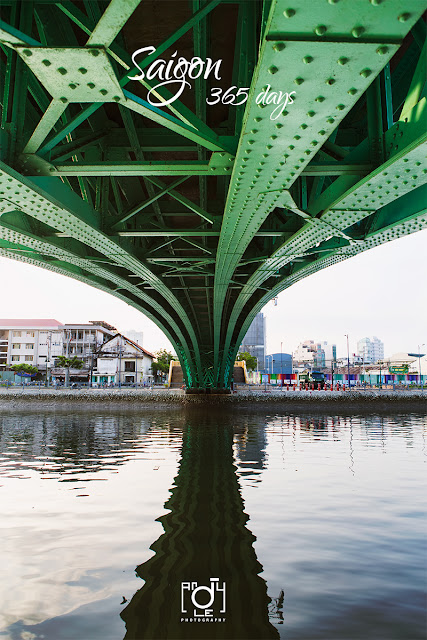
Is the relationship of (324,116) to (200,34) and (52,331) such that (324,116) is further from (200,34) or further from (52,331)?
(52,331)

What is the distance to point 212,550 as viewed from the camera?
491 centimetres

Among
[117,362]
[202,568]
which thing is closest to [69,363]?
[117,362]

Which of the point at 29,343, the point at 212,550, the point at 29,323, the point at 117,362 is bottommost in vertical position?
the point at 212,550

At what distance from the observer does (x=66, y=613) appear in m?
3.57

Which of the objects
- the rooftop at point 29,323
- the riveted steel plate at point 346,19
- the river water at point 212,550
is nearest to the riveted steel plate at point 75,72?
the riveted steel plate at point 346,19

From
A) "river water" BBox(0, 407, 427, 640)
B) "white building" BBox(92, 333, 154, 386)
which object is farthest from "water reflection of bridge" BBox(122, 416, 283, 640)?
"white building" BBox(92, 333, 154, 386)

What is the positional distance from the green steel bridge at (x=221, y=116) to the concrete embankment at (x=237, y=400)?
23271 millimetres

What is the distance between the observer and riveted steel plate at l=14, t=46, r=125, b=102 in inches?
184

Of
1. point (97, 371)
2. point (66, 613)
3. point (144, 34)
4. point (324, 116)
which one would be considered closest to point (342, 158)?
point (324, 116)

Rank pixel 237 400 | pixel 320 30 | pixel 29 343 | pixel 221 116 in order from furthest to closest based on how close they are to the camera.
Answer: pixel 29 343, pixel 237 400, pixel 221 116, pixel 320 30

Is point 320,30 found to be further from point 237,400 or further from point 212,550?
point 237,400

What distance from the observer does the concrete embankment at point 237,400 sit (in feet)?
118

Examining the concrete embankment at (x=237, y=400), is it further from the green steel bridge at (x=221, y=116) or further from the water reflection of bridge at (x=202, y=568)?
the water reflection of bridge at (x=202, y=568)

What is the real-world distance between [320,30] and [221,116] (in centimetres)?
654
